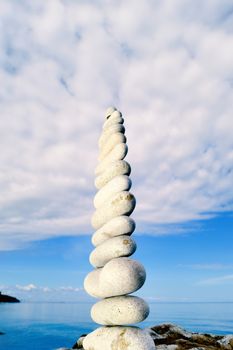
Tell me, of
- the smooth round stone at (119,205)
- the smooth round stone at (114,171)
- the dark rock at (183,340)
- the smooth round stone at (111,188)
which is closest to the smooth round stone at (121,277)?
the smooth round stone at (119,205)

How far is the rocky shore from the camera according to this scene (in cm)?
1814

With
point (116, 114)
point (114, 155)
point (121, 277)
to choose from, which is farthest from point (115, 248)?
point (116, 114)

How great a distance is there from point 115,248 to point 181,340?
11.2 m

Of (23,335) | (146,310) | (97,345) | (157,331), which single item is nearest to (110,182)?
(146,310)

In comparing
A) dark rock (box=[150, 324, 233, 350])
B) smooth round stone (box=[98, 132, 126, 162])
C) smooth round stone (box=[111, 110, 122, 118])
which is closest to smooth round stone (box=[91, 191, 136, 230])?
smooth round stone (box=[98, 132, 126, 162])

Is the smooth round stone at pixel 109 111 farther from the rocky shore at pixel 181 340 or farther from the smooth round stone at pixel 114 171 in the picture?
the rocky shore at pixel 181 340

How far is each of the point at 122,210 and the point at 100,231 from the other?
1008 millimetres

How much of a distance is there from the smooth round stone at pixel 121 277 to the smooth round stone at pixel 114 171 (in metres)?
2.93

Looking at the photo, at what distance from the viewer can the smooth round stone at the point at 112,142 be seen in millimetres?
13195

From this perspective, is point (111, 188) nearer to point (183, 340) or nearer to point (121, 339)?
point (121, 339)

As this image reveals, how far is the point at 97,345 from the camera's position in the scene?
1098 cm

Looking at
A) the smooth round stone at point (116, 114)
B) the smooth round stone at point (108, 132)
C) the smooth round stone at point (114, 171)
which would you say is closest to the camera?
the smooth round stone at point (114, 171)

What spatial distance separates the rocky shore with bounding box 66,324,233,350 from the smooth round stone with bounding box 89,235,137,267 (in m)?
7.71

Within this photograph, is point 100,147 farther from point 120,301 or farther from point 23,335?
point 23,335
